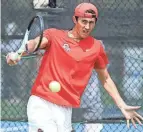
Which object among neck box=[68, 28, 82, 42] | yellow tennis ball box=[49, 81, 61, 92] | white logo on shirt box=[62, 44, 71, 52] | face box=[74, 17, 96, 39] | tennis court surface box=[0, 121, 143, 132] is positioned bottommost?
tennis court surface box=[0, 121, 143, 132]

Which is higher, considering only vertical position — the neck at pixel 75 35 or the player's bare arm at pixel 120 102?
the neck at pixel 75 35

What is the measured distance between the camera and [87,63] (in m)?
4.08

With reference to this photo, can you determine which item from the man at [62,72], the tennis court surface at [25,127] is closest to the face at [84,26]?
the man at [62,72]

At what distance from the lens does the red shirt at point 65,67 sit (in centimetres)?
400

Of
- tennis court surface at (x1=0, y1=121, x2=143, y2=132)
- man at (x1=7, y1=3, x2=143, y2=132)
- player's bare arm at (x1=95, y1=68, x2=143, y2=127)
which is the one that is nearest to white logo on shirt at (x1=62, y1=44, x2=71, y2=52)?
man at (x1=7, y1=3, x2=143, y2=132)

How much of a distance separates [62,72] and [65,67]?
0.05 meters

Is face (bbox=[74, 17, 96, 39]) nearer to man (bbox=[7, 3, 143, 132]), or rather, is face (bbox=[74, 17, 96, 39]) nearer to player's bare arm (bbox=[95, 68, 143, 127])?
man (bbox=[7, 3, 143, 132])

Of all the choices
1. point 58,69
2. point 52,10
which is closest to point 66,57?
point 58,69

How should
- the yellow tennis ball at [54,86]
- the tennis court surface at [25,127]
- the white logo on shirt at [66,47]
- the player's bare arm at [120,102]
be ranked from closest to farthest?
the yellow tennis ball at [54,86] < the white logo on shirt at [66,47] < the player's bare arm at [120,102] < the tennis court surface at [25,127]

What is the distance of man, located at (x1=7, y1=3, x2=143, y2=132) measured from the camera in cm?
396

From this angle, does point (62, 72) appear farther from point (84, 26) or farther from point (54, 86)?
point (84, 26)

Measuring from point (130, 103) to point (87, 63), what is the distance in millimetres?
2140

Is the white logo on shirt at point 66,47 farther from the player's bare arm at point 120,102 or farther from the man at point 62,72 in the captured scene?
the player's bare arm at point 120,102

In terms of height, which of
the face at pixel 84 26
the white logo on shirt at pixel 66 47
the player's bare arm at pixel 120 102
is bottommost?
the player's bare arm at pixel 120 102
